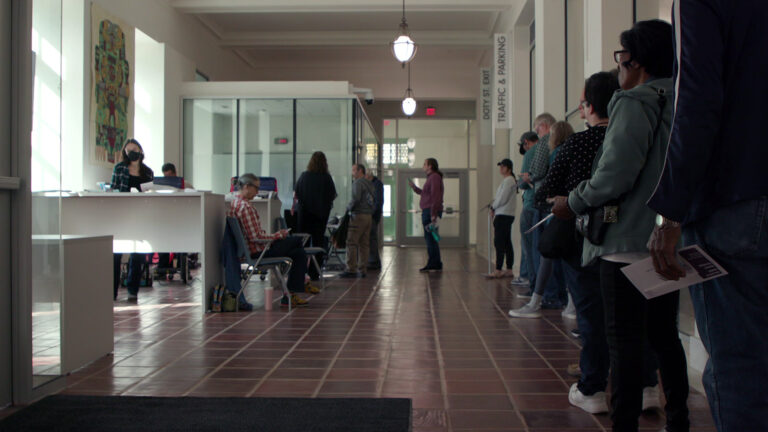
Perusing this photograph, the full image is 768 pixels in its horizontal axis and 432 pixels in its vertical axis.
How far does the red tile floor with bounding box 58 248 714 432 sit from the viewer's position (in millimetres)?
2684

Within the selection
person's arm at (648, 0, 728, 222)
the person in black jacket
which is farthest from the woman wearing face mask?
person's arm at (648, 0, 728, 222)

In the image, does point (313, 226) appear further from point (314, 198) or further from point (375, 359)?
point (375, 359)

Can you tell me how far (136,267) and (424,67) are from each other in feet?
38.1

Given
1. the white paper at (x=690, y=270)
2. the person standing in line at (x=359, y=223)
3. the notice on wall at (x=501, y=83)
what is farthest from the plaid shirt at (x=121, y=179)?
the white paper at (x=690, y=270)

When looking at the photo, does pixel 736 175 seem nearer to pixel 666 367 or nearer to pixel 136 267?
pixel 666 367

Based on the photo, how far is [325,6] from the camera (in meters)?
10.8

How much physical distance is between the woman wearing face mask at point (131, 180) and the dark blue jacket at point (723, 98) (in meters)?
5.58

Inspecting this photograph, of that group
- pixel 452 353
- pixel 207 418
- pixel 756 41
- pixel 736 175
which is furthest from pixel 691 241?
pixel 452 353

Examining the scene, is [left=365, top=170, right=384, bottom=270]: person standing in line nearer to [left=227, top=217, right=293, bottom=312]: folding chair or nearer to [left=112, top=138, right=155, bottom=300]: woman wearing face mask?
[left=112, top=138, right=155, bottom=300]: woman wearing face mask

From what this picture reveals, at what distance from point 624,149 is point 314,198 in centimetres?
571

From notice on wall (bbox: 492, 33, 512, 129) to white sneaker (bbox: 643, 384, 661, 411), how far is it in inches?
272

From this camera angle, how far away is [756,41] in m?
1.30

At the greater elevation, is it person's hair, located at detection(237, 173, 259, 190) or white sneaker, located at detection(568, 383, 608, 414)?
person's hair, located at detection(237, 173, 259, 190)

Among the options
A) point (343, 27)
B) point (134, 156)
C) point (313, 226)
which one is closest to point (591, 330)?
point (313, 226)
